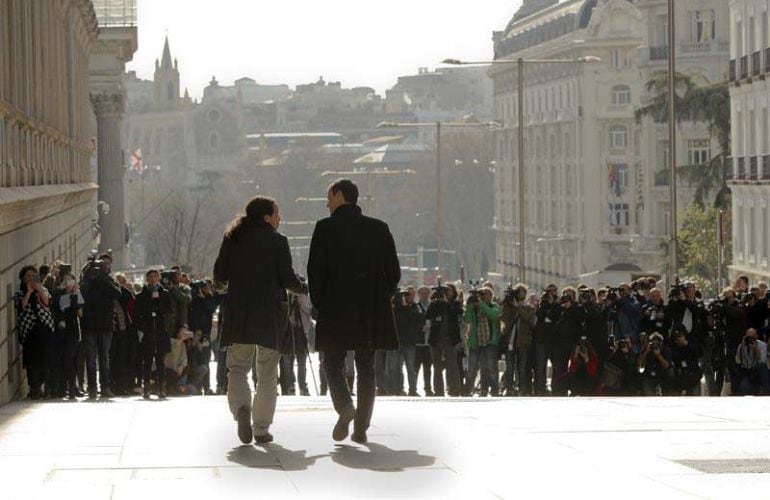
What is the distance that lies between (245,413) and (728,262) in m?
61.4

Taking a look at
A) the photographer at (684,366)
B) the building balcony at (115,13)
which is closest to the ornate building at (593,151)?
the building balcony at (115,13)

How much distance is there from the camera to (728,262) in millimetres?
76062

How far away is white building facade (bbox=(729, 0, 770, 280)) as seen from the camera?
64.5m

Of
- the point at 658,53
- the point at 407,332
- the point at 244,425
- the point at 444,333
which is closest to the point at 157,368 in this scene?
the point at 407,332

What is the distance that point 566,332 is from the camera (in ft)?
97.3

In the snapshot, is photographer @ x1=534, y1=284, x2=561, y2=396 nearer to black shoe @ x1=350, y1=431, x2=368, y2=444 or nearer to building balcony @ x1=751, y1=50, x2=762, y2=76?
black shoe @ x1=350, y1=431, x2=368, y2=444

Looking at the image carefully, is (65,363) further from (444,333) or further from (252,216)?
(252,216)

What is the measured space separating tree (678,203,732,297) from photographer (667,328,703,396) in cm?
4668

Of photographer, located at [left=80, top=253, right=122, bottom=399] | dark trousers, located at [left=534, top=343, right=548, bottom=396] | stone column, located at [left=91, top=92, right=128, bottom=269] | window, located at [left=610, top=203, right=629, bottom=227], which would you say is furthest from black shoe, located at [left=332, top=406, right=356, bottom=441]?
window, located at [left=610, top=203, right=629, bottom=227]

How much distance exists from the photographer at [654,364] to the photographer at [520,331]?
230 cm

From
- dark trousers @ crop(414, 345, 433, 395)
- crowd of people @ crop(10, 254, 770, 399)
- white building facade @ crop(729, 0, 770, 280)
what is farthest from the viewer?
white building facade @ crop(729, 0, 770, 280)

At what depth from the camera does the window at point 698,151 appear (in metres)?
103

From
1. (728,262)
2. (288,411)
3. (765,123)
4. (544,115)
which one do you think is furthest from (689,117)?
(288,411)

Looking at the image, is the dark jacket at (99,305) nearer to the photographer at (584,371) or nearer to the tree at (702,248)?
the photographer at (584,371)
